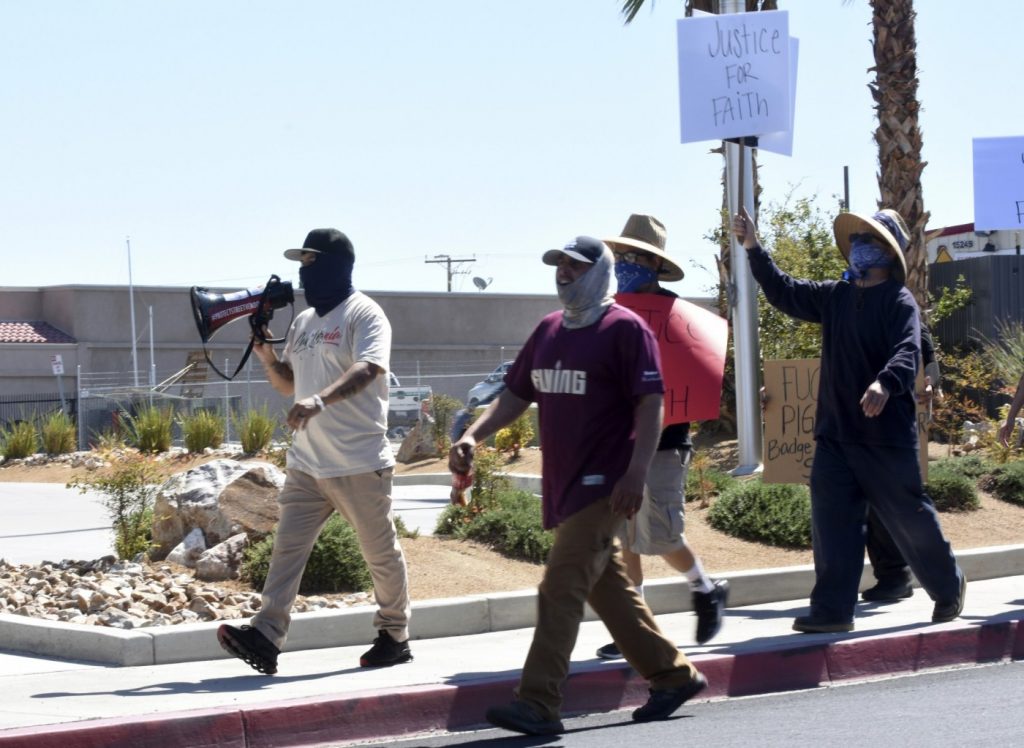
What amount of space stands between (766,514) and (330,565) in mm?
3367

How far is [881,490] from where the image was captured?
7.26 m

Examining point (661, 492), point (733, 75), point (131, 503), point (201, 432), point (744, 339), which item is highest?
point (733, 75)

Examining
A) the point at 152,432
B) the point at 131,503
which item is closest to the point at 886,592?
the point at 131,503

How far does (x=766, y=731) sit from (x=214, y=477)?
487 centimetres

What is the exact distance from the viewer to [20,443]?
28469mm

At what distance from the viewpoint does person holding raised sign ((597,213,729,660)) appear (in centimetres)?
675

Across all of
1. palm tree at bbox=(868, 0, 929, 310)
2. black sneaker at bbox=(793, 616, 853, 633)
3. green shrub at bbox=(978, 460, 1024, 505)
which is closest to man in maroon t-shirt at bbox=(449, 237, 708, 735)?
black sneaker at bbox=(793, 616, 853, 633)

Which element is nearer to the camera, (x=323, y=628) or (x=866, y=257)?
(x=866, y=257)

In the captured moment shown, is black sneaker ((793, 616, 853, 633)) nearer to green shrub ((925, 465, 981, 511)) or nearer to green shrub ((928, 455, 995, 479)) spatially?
green shrub ((925, 465, 981, 511))

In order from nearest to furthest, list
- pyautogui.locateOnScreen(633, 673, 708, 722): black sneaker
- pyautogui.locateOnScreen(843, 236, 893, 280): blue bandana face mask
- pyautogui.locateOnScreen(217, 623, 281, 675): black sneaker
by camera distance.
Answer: pyautogui.locateOnScreen(633, 673, 708, 722): black sneaker, pyautogui.locateOnScreen(217, 623, 281, 675): black sneaker, pyautogui.locateOnScreen(843, 236, 893, 280): blue bandana face mask

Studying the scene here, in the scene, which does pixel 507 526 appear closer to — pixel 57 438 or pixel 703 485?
pixel 703 485

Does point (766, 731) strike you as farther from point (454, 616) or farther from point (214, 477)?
point (214, 477)

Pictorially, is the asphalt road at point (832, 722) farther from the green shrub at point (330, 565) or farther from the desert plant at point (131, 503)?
the desert plant at point (131, 503)

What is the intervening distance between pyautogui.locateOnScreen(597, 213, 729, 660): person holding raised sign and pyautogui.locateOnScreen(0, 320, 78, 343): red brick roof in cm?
4749
